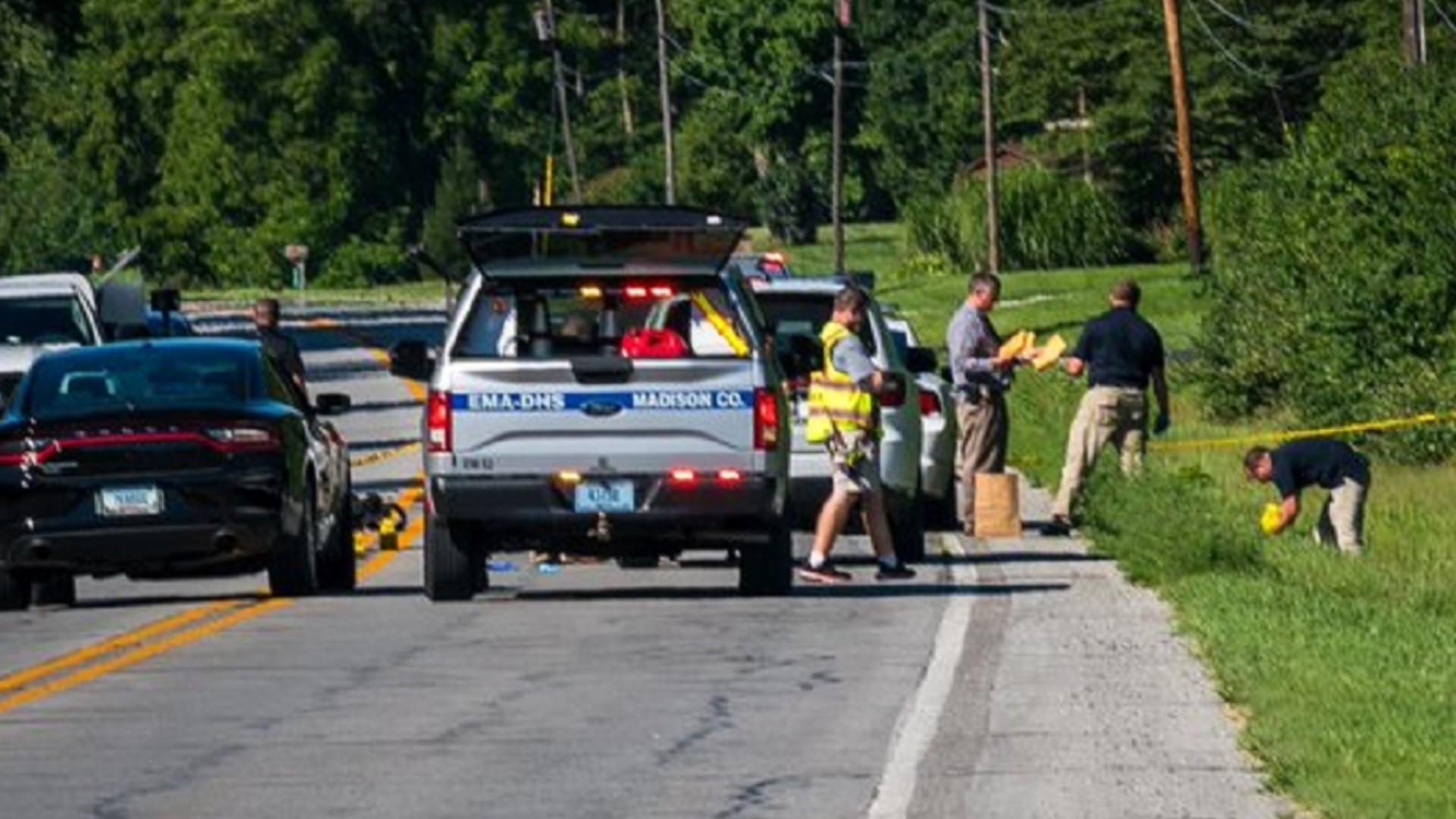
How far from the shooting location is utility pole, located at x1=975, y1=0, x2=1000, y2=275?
95.2 meters

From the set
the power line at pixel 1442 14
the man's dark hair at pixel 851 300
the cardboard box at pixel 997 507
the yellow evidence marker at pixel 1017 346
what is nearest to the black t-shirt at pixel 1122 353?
the yellow evidence marker at pixel 1017 346

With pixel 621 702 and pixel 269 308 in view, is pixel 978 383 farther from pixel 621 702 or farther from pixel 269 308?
pixel 621 702

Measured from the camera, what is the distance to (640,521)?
23.4 meters

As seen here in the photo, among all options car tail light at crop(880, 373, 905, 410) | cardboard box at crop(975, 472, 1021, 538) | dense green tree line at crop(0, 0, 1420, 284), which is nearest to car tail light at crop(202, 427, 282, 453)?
car tail light at crop(880, 373, 905, 410)

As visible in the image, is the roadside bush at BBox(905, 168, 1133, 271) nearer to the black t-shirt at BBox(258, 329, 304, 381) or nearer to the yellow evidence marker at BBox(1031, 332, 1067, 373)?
the black t-shirt at BBox(258, 329, 304, 381)

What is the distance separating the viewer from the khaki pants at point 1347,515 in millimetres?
28641

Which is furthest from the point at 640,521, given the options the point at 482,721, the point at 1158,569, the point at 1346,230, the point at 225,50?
the point at 225,50

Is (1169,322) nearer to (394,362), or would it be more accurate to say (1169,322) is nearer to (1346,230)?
(1346,230)

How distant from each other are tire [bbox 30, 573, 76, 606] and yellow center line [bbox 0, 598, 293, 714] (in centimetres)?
127

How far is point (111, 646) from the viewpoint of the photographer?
70.0 feet

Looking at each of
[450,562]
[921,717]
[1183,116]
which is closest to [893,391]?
[450,562]

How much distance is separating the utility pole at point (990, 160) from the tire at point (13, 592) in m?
68.3

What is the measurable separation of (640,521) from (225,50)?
11980cm

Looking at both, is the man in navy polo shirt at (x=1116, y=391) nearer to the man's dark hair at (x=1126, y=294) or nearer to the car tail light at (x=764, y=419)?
the man's dark hair at (x=1126, y=294)
